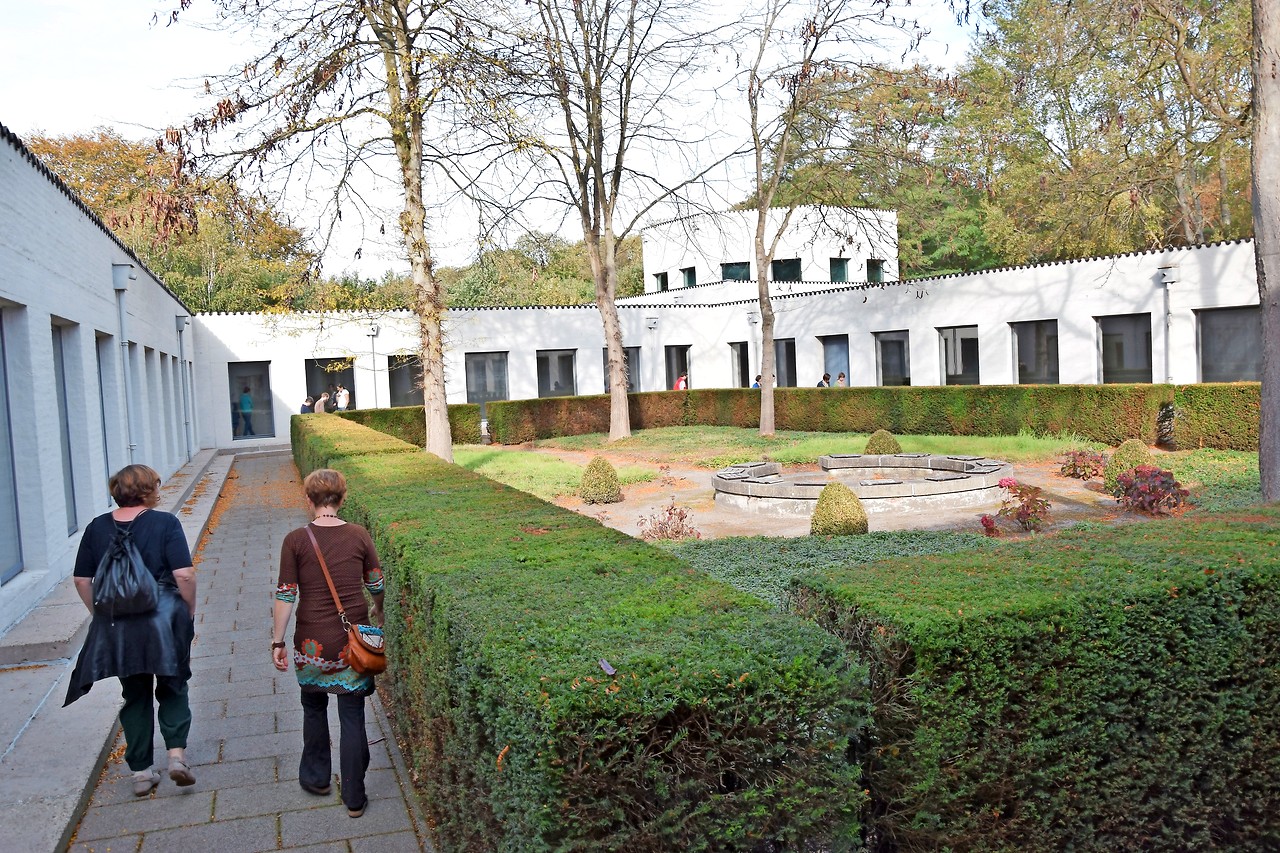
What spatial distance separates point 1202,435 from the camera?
18828 millimetres

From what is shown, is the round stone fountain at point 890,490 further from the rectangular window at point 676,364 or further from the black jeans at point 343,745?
the rectangular window at point 676,364

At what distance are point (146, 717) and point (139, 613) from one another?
518mm

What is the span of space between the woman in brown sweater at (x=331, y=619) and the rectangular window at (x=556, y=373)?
28.1m

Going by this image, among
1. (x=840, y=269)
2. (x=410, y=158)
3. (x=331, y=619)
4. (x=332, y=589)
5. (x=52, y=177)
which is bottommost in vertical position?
(x=331, y=619)

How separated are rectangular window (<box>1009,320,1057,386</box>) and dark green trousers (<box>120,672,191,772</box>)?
77.8ft

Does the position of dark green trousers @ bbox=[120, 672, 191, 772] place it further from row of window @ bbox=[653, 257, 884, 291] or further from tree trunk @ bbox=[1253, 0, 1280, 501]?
row of window @ bbox=[653, 257, 884, 291]

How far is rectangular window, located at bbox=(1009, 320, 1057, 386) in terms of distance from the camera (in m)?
25.2

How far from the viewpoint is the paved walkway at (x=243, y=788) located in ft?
13.9

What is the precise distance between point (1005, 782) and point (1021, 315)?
24101 millimetres

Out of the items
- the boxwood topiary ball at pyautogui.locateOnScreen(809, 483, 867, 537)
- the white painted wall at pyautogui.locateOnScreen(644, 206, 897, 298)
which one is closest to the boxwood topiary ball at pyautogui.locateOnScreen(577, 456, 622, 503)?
the boxwood topiary ball at pyautogui.locateOnScreen(809, 483, 867, 537)

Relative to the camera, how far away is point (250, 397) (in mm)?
28969

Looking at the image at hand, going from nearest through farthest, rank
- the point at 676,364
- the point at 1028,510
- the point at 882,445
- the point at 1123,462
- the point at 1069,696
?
Answer: 1. the point at 1069,696
2. the point at 1028,510
3. the point at 1123,462
4. the point at 882,445
5. the point at 676,364

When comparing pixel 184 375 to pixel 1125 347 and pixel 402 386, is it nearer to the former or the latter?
pixel 402 386

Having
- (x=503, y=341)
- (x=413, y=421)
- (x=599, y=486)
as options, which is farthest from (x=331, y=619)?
(x=503, y=341)
